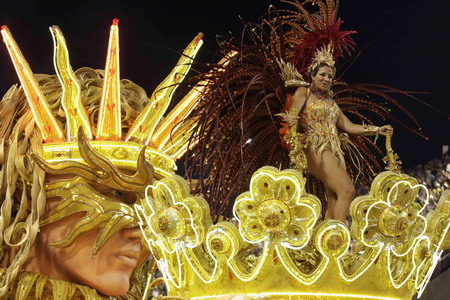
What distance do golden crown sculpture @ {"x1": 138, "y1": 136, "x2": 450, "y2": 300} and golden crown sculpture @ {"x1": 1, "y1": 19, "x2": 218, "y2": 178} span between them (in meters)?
1.04

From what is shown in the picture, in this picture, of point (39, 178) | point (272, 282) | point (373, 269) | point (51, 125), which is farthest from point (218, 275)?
point (51, 125)

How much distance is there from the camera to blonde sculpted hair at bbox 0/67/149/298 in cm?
332

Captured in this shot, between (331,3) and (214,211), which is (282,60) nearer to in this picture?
(331,3)

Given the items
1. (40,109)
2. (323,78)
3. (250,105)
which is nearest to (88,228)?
(40,109)

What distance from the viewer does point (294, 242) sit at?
246 centimetres

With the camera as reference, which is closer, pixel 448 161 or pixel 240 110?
pixel 240 110

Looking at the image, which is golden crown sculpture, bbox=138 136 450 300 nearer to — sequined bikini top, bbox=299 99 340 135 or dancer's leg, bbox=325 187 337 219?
dancer's leg, bbox=325 187 337 219

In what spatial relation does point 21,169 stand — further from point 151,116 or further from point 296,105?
point 296,105

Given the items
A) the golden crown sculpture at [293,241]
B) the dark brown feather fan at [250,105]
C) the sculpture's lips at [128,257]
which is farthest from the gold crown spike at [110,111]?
the golden crown sculpture at [293,241]

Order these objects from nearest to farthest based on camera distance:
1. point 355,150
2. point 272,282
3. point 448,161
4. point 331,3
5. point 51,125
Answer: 1. point 272,282
2. point 331,3
3. point 355,150
4. point 51,125
5. point 448,161

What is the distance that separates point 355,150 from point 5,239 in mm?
1771

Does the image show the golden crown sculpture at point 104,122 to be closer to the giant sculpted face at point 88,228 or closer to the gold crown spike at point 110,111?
the gold crown spike at point 110,111

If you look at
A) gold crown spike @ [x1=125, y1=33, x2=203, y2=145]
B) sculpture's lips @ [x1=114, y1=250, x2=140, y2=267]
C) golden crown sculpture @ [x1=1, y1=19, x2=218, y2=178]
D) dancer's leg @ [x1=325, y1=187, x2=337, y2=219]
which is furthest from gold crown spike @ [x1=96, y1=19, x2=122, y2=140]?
dancer's leg @ [x1=325, y1=187, x2=337, y2=219]

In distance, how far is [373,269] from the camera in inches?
100
